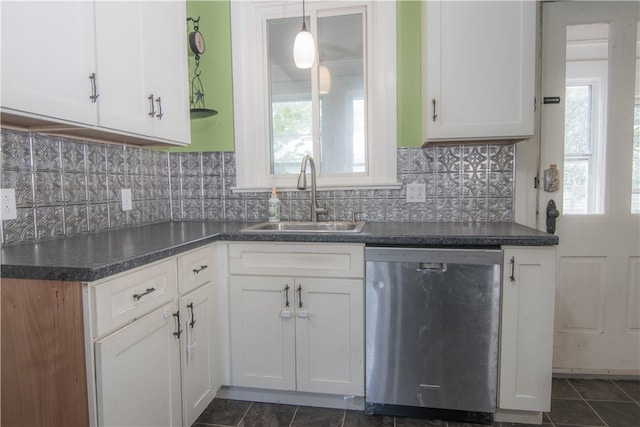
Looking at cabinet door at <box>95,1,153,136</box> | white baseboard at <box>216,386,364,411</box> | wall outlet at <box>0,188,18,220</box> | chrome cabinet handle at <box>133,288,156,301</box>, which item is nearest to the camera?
chrome cabinet handle at <box>133,288,156,301</box>

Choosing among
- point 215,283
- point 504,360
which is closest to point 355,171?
point 215,283

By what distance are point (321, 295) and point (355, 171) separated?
887 millimetres

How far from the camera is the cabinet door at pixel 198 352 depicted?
4.87 feet

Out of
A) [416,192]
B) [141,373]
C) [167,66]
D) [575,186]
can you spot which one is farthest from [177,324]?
[575,186]

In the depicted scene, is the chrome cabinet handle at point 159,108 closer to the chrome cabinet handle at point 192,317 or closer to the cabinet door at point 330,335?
the chrome cabinet handle at point 192,317

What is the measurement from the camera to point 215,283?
5.75ft

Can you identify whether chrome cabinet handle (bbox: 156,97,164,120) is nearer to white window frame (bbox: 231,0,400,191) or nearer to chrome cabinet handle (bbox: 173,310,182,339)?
white window frame (bbox: 231,0,400,191)

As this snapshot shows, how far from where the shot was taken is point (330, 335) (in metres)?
1.69

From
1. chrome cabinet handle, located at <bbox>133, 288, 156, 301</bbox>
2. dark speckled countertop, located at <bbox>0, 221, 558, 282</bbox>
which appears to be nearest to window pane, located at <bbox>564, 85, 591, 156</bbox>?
dark speckled countertop, located at <bbox>0, 221, 558, 282</bbox>

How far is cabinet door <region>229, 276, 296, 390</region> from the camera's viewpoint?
172 centimetres

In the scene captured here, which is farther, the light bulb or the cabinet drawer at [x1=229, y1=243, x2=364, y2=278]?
the light bulb

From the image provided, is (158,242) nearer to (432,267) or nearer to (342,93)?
(432,267)

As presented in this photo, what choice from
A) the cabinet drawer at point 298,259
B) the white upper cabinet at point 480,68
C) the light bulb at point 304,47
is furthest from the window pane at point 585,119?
the light bulb at point 304,47

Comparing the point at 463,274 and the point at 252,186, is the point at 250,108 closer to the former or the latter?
the point at 252,186
